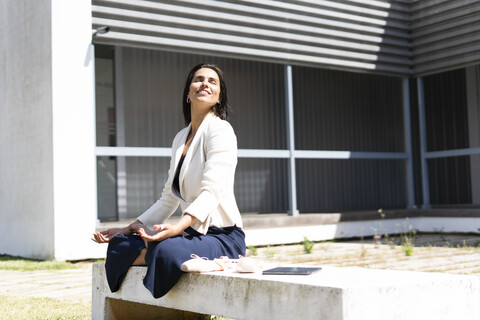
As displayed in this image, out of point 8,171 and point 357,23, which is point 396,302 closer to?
point 8,171

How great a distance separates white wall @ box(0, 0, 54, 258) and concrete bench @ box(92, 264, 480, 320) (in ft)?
17.2

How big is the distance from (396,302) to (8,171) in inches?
304

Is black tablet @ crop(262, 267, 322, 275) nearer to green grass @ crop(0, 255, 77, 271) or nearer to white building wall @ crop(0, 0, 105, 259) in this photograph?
green grass @ crop(0, 255, 77, 271)

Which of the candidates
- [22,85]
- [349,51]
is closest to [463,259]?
[349,51]

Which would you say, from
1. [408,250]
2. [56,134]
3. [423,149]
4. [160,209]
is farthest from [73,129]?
[423,149]

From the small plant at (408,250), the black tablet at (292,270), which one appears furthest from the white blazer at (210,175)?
the small plant at (408,250)

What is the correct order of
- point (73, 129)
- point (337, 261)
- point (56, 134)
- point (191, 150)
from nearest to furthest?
point (191, 150)
point (337, 261)
point (56, 134)
point (73, 129)

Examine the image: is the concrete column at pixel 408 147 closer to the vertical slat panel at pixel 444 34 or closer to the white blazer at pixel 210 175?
the vertical slat panel at pixel 444 34

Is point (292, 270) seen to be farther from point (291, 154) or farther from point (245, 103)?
point (245, 103)

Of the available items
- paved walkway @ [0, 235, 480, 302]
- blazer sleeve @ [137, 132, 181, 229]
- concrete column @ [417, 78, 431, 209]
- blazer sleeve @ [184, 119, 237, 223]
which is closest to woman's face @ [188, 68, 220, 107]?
blazer sleeve @ [184, 119, 237, 223]

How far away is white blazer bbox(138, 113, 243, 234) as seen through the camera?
342cm

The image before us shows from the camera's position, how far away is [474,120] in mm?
12750

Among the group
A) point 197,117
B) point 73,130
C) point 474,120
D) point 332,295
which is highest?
point 474,120

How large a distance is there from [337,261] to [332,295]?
4961 millimetres
